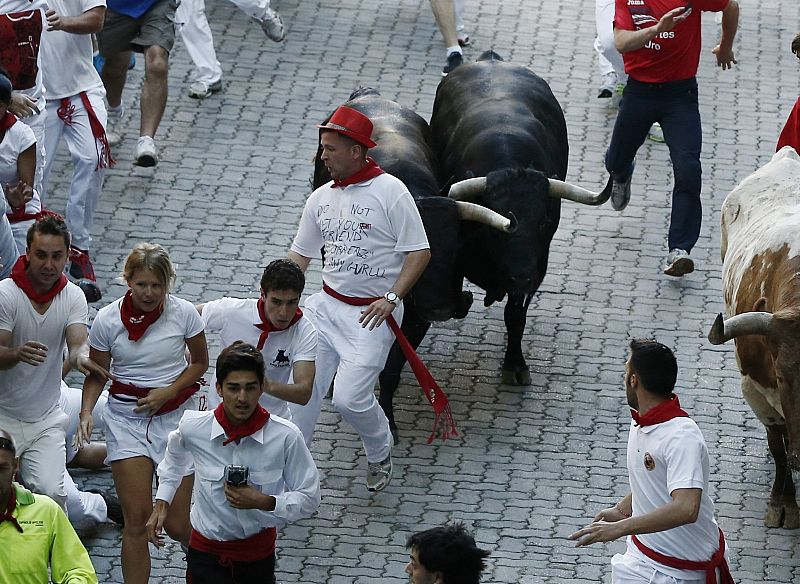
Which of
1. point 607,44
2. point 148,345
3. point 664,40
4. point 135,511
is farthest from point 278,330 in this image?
point 607,44

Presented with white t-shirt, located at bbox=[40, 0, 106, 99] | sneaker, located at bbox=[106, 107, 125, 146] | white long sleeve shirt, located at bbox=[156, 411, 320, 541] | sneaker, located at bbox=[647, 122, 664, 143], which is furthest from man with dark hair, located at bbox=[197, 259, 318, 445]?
sneaker, located at bbox=[647, 122, 664, 143]

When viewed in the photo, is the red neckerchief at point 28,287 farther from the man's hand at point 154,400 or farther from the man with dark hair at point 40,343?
the man's hand at point 154,400

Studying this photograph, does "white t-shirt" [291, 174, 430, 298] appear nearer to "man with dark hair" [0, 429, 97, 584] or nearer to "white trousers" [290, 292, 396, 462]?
"white trousers" [290, 292, 396, 462]

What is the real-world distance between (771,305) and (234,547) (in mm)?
3721

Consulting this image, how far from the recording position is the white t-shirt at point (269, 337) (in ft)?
27.2

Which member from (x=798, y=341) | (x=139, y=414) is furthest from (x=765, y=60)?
(x=139, y=414)

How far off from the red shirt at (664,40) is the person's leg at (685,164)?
0.23 metres

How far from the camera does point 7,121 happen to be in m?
9.65

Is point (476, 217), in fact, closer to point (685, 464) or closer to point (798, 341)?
point (798, 341)

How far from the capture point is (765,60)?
1630 cm

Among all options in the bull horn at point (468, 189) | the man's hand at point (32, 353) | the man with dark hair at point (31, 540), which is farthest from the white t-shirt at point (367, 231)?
the man with dark hair at point (31, 540)

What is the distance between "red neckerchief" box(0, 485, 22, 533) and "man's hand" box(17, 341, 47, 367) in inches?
64.8

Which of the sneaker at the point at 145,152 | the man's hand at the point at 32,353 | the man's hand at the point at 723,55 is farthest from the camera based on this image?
the sneaker at the point at 145,152

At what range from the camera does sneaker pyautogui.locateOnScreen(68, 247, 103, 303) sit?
37.3 ft
